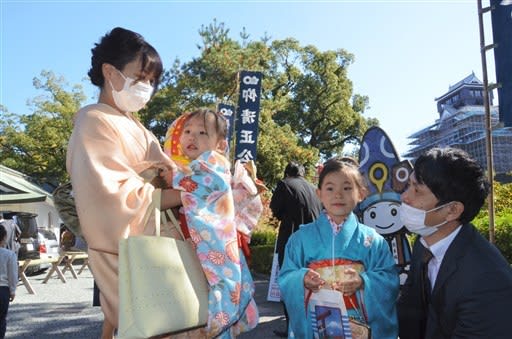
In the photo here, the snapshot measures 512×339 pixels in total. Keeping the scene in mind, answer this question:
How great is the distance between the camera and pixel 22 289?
33.1 ft

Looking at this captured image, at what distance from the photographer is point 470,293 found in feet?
6.17

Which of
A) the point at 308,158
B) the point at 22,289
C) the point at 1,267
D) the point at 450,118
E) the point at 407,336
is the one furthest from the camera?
the point at 450,118

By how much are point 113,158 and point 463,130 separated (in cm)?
5842

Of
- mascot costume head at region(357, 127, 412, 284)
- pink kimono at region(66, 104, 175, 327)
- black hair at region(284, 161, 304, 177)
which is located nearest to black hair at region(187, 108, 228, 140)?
pink kimono at region(66, 104, 175, 327)

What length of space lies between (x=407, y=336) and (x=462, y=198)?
0.69 m

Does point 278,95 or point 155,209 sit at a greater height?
point 278,95

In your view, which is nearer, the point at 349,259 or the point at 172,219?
the point at 172,219

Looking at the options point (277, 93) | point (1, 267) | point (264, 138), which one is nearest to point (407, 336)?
point (1, 267)

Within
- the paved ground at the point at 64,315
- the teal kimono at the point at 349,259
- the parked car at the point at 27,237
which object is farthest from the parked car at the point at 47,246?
the teal kimono at the point at 349,259

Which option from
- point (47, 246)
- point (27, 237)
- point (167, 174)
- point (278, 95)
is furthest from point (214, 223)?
point (278, 95)

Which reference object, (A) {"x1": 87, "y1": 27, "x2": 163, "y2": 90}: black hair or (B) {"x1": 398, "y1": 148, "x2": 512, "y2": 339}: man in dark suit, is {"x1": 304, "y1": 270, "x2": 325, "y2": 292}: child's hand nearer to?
(B) {"x1": 398, "y1": 148, "x2": 512, "y2": 339}: man in dark suit

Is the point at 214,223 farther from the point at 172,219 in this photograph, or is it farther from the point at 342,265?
the point at 342,265

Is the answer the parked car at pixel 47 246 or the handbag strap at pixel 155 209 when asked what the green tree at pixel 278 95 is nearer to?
the parked car at pixel 47 246

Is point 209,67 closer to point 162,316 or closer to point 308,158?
point 308,158
